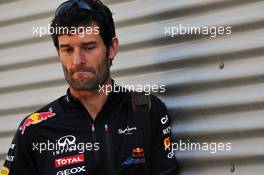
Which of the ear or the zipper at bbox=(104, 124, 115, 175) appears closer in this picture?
the zipper at bbox=(104, 124, 115, 175)

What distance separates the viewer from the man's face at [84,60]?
10.0 feet

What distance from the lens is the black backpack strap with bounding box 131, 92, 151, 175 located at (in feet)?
10.1

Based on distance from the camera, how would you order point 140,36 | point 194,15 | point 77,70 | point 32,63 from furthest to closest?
point 32,63 → point 140,36 → point 194,15 → point 77,70

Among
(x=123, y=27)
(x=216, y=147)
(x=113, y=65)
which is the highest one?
(x=123, y=27)

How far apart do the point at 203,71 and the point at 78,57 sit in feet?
2.22

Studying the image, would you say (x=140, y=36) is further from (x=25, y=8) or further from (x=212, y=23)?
(x=25, y=8)

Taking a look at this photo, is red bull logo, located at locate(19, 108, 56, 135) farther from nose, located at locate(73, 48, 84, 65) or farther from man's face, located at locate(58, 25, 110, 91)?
nose, located at locate(73, 48, 84, 65)

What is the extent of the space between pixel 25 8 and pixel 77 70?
1132mm

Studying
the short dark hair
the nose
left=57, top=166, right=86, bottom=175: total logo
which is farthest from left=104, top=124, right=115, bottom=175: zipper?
the short dark hair

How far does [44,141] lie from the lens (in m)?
3.18

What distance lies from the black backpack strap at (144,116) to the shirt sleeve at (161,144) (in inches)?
1.6

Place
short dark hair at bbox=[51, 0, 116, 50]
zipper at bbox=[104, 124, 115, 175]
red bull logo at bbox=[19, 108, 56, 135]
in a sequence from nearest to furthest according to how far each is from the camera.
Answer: zipper at bbox=[104, 124, 115, 175]
short dark hair at bbox=[51, 0, 116, 50]
red bull logo at bbox=[19, 108, 56, 135]

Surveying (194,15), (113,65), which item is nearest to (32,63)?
(113,65)

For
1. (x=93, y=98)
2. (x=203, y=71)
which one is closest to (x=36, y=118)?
(x=93, y=98)
